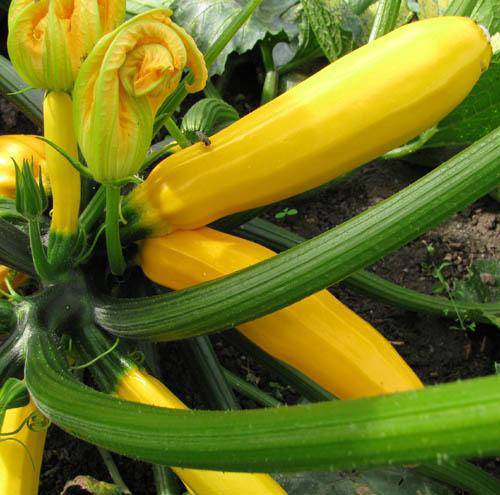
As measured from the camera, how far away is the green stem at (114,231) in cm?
129

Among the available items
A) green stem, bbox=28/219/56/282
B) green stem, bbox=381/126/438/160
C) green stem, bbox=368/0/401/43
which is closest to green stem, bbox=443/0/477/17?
green stem, bbox=368/0/401/43

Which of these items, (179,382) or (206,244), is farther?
(179,382)

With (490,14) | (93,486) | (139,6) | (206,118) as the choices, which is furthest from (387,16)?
(93,486)

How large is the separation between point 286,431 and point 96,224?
847 millimetres

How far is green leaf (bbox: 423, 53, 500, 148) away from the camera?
1.85 m

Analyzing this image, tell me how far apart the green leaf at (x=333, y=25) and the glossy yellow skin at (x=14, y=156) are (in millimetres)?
760

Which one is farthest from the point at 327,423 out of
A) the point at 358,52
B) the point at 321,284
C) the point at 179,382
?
the point at 179,382

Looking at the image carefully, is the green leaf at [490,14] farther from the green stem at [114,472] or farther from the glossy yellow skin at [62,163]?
the green stem at [114,472]

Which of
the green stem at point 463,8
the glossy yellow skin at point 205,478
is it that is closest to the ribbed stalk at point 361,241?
the glossy yellow skin at point 205,478

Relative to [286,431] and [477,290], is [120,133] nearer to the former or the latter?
[286,431]

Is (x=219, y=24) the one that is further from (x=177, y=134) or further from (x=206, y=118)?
(x=177, y=134)

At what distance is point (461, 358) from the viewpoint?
197cm

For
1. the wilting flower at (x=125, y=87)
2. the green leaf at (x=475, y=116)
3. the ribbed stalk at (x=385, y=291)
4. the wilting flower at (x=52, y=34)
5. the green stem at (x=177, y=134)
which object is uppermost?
the wilting flower at (x=52, y=34)

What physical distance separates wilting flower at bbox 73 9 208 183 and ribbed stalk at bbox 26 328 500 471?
36 centimetres
